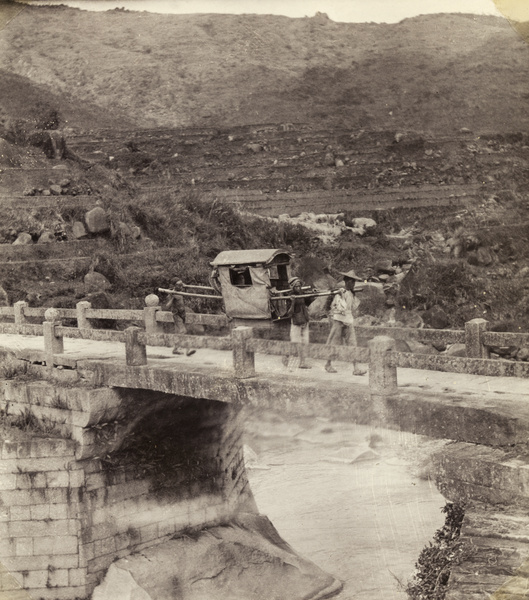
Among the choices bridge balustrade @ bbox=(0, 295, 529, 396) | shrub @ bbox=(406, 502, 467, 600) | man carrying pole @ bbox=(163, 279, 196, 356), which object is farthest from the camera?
man carrying pole @ bbox=(163, 279, 196, 356)

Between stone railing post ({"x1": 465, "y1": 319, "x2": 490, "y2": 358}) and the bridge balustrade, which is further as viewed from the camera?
stone railing post ({"x1": 465, "y1": 319, "x2": 490, "y2": 358})

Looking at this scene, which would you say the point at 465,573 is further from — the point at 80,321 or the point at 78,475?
the point at 80,321

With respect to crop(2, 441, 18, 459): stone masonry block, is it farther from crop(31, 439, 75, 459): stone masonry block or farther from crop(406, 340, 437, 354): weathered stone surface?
crop(406, 340, 437, 354): weathered stone surface

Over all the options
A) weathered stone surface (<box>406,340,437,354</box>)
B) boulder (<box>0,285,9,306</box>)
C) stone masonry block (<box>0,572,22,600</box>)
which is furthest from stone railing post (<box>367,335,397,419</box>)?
boulder (<box>0,285,9,306</box>)

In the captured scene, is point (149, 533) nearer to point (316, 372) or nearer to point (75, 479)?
point (75, 479)

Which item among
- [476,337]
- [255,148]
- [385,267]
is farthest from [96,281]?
[255,148]

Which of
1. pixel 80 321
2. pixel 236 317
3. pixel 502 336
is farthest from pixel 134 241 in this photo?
pixel 502 336

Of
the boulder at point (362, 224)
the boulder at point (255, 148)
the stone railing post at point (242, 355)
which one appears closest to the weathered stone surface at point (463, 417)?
the stone railing post at point (242, 355)

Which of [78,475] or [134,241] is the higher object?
[134,241]
